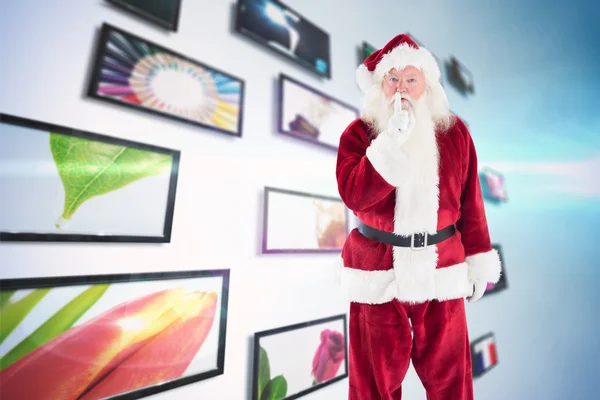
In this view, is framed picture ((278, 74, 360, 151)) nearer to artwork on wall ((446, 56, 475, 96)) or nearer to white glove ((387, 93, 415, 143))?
white glove ((387, 93, 415, 143))

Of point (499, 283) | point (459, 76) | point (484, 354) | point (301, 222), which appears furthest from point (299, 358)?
point (459, 76)

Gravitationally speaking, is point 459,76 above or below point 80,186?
above

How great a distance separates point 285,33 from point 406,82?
641 mm

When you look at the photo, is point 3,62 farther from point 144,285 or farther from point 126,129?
point 144,285

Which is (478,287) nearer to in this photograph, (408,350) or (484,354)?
(408,350)

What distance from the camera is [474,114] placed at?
1874mm

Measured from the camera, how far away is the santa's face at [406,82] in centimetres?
61

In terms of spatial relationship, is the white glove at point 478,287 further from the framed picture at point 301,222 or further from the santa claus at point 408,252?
the framed picture at point 301,222

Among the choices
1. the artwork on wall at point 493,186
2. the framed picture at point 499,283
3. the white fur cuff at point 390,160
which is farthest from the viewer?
the artwork on wall at point 493,186

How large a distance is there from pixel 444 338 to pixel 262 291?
51cm

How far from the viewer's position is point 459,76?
1815 millimetres

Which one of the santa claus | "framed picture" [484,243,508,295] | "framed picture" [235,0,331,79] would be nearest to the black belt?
the santa claus

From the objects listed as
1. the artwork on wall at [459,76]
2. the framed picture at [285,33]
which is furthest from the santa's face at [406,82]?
the artwork on wall at [459,76]

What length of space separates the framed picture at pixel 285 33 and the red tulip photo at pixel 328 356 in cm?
102
